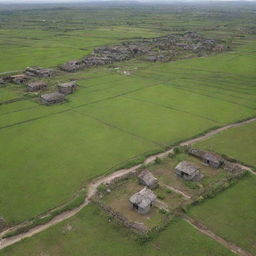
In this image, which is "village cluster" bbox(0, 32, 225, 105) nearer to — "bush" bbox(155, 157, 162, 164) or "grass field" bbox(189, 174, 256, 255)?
"bush" bbox(155, 157, 162, 164)

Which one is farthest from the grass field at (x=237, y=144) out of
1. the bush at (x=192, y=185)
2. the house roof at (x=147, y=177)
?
the house roof at (x=147, y=177)

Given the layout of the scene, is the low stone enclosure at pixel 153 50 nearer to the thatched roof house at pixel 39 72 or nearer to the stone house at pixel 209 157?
the thatched roof house at pixel 39 72

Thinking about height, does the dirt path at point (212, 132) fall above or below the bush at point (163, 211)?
below

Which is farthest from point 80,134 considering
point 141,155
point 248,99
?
point 248,99

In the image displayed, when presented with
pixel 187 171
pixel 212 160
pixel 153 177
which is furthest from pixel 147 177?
pixel 212 160

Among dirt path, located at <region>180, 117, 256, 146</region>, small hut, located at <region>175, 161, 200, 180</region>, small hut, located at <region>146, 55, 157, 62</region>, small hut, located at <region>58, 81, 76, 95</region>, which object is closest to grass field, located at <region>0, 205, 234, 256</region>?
small hut, located at <region>175, 161, 200, 180</region>

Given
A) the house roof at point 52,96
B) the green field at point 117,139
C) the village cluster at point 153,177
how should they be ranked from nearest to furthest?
the green field at point 117,139 → the village cluster at point 153,177 → the house roof at point 52,96

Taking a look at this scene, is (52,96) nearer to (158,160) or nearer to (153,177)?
(158,160)

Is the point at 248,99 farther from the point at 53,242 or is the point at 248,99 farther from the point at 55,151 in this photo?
the point at 53,242
